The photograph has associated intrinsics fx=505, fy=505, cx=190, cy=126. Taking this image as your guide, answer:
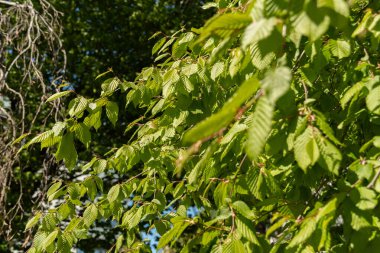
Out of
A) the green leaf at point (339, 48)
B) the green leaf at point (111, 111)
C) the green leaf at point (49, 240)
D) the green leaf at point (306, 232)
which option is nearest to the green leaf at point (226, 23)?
the green leaf at point (306, 232)

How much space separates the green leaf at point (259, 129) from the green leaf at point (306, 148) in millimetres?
437

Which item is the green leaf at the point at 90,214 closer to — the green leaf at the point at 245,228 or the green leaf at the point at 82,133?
the green leaf at the point at 82,133

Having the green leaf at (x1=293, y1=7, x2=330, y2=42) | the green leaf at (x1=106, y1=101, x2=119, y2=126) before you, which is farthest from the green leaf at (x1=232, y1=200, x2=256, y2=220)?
the green leaf at (x1=106, y1=101, x2=119, y2=126)

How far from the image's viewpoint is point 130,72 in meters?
9.59

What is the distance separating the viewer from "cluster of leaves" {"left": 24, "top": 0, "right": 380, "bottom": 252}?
4.12ft

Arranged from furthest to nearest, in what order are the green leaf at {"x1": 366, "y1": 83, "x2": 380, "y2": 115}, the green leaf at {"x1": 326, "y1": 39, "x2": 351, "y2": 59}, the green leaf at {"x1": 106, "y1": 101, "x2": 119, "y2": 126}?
the green leaf at {"x1": 106, "y1": 101, "x2": 119, "y2": 126} < the green leaf at {"x1": 326, "y1": 39, "x2": 351, "y2": 59} < the green leaf at {"x1": 366, "y1": 83, "x2": 380, "y2": 115}

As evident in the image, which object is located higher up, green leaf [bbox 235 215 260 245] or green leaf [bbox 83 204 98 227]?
green leaf [bbox 235 215 260 245]

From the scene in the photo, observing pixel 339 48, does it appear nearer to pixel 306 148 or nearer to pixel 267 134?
pixel 306 148

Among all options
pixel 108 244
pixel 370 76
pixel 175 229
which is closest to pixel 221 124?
pixel 175 229

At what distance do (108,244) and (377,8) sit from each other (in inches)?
301

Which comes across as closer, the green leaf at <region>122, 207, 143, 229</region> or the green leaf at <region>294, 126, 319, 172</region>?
the green leaf at <region>294, 126, 319, 172</region>

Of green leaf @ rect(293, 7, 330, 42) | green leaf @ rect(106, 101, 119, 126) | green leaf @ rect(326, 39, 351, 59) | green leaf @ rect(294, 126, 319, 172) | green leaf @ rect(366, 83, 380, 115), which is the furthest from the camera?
green leaf @ rect(106, 101, 119, 126)

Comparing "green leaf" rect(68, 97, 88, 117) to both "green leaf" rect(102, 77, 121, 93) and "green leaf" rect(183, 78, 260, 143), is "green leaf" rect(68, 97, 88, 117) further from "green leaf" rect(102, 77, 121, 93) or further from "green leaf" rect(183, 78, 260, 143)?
"green leaf" rect(183, 78, 260, 143)

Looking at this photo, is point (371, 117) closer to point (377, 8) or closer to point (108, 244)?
point (377, 8)
